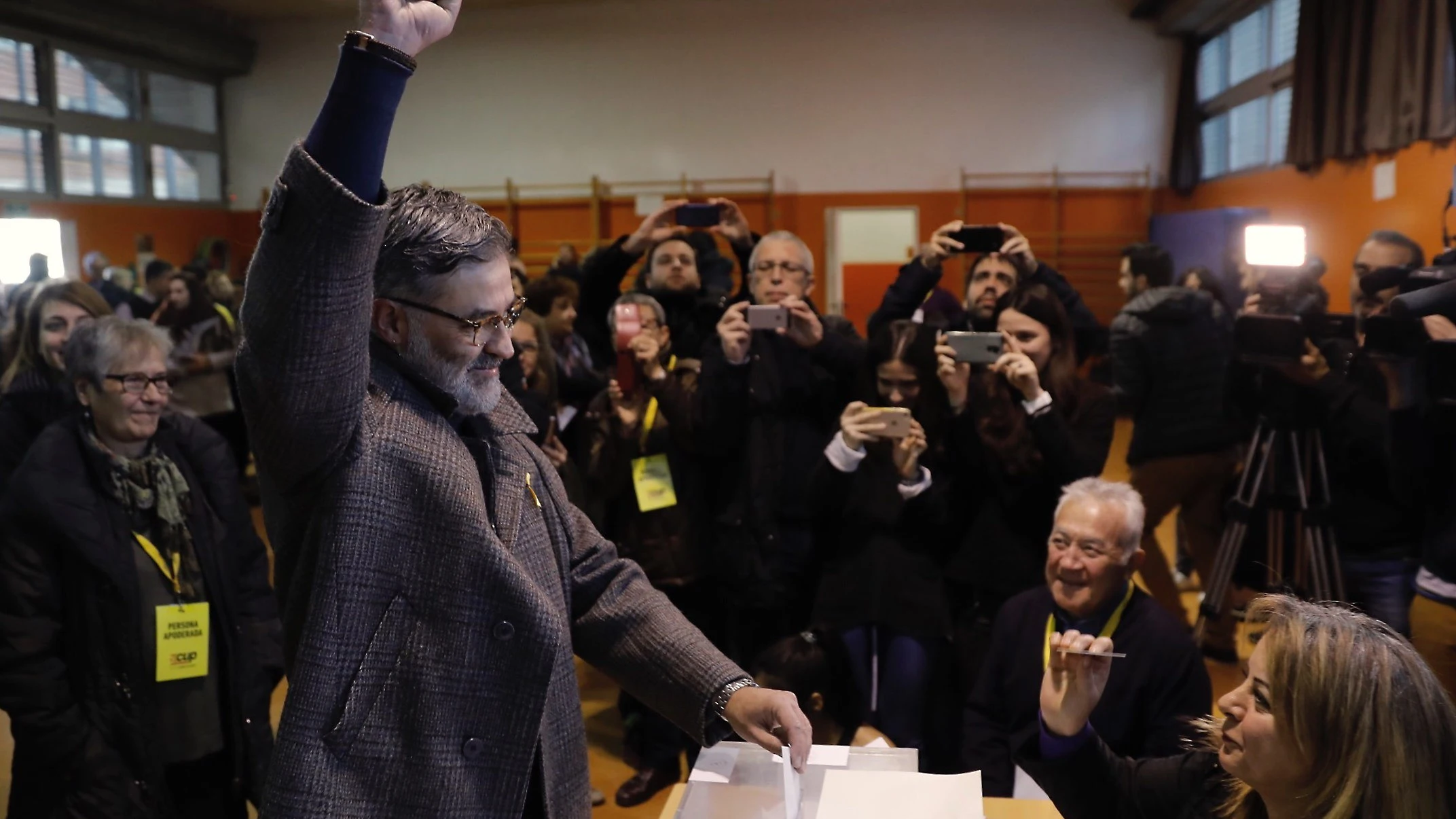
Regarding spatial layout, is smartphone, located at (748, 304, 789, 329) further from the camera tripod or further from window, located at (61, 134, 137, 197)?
window, located at (61, 134, 137, 197)

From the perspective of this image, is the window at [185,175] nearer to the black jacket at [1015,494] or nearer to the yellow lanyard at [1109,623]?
the black jacket at [1015,494]

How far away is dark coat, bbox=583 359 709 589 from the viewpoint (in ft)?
10.7

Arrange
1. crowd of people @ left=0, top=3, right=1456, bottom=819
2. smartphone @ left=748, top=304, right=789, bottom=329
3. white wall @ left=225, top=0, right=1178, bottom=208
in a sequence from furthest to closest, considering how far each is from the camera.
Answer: white wall @ left=225, top=0, right=1178, bottom=208 < smartphone @ left=748, top=304, right=789, bottom=329 < crowd of people @ left=0, top=3, right=1456, bottom=819

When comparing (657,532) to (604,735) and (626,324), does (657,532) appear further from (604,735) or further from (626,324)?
(604,735)

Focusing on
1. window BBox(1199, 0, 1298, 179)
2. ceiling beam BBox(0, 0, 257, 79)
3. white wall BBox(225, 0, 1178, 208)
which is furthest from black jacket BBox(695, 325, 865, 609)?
ceiling beam BBox(0, 0, 257, 79)

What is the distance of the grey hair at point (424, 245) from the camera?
115cm

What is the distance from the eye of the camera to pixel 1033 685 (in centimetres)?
226

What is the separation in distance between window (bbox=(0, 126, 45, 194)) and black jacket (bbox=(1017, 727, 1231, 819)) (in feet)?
33.2

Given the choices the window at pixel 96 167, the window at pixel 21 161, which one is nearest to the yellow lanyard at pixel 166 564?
the window at pixel 21 161

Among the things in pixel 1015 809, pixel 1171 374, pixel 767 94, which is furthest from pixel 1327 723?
pixel 767 94

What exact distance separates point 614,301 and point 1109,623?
2.36m

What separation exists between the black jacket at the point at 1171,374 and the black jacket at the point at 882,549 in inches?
68.3

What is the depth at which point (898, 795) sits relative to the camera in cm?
135

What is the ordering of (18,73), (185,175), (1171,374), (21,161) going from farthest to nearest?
(185,175) < (21,161) < (18,73) < (1171,374)
